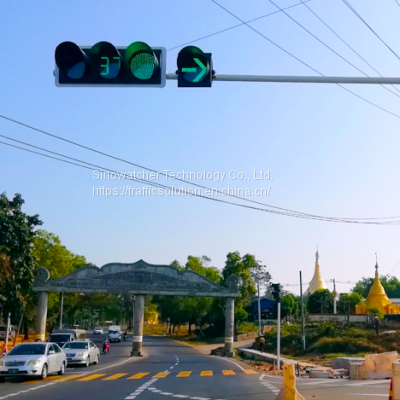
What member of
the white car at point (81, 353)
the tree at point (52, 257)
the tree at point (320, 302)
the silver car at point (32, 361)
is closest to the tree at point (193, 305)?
the tree at point (320, 302)

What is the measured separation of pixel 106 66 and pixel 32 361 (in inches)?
585

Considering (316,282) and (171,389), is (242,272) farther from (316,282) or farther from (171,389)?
(171,389)

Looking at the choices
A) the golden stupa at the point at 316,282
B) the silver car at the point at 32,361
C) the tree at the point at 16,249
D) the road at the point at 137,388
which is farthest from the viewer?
the golden stupa at the point at 316,282

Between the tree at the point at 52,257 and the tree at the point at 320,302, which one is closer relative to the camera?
the tree at the point at 52,257

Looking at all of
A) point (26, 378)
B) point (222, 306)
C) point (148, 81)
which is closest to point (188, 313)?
point (222, 306)

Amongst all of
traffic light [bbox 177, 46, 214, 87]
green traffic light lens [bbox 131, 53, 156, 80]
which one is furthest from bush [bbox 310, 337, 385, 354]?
green traffic light lens [bbox 131, 53, 156, 80]

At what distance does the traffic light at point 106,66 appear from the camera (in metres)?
9.61

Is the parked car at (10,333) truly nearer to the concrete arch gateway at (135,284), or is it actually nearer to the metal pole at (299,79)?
the concrete arch gateway at (135,284)

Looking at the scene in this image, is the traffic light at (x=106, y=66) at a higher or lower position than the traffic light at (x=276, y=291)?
higher

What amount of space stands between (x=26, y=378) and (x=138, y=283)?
22.9 meters

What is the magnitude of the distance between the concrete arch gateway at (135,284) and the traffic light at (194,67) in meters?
36.4

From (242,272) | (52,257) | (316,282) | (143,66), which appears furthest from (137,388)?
(316,282)

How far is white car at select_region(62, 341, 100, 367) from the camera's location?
31.0 m

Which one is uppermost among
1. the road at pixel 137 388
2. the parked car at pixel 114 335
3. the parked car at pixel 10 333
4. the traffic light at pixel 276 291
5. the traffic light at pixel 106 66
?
the traffic light at pixel 106 66
